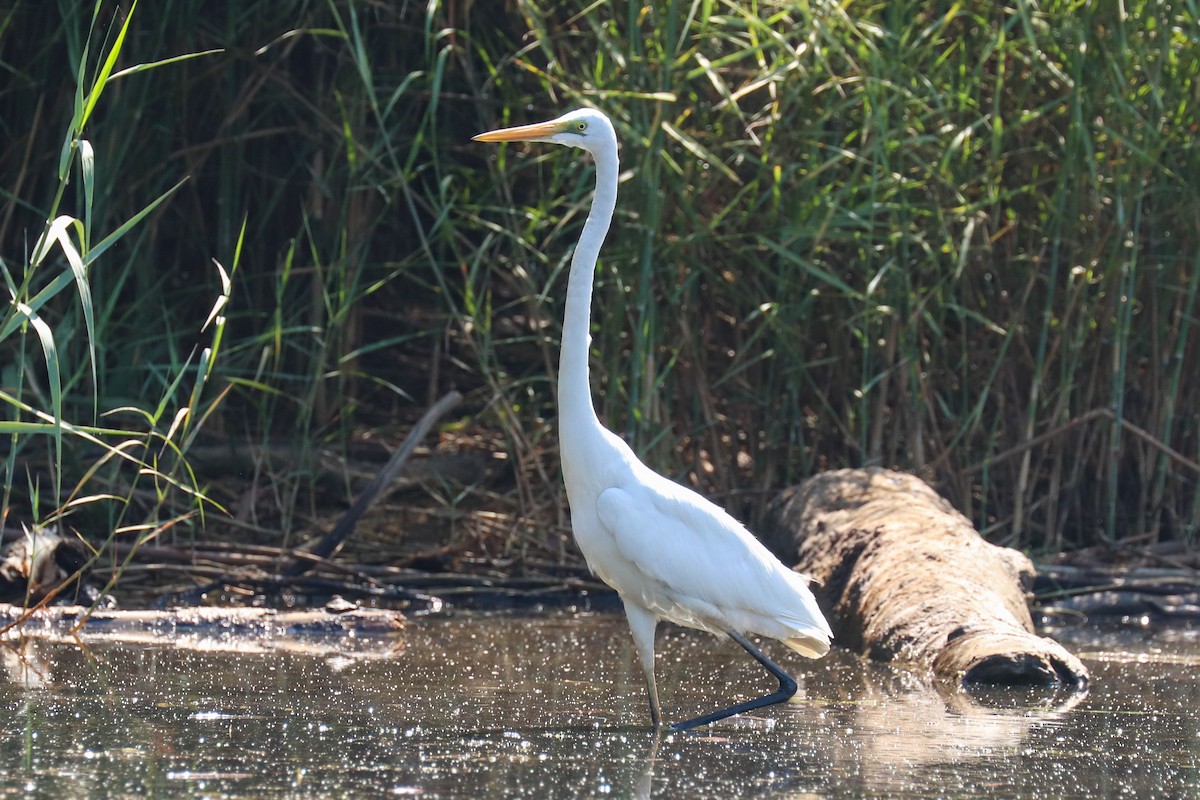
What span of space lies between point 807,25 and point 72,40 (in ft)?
9.30

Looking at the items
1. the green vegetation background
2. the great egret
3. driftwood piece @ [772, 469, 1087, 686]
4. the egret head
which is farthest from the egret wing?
the green vegetation background

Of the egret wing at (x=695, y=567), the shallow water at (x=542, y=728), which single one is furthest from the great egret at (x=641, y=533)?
the shallow water at (x=542, y=728)

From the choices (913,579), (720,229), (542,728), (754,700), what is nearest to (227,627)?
(542,728)

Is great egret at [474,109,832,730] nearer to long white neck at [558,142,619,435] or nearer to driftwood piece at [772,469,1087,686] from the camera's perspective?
long white neck at [558,142,619,435]

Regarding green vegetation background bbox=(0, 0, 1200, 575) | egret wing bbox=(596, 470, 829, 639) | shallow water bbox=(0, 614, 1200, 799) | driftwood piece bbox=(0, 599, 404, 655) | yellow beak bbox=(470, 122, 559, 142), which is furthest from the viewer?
green vegetation background bbox=(0, 0, 1200, 575)

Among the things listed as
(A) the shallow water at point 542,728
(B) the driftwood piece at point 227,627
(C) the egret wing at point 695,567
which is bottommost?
(B) the driftwood piece at point 227,627

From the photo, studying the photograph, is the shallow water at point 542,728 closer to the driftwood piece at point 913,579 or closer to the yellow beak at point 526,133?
the driftwood piece at point 913,579

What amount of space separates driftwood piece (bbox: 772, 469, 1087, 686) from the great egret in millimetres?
622

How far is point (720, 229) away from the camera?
20.9 feet

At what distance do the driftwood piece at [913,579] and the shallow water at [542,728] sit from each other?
0.11 metres

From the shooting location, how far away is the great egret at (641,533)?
13.6ft

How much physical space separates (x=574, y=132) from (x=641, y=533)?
45.7 inches

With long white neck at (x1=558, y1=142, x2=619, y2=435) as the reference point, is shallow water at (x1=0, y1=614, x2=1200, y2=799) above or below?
below

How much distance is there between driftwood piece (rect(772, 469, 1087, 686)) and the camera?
4535mm
